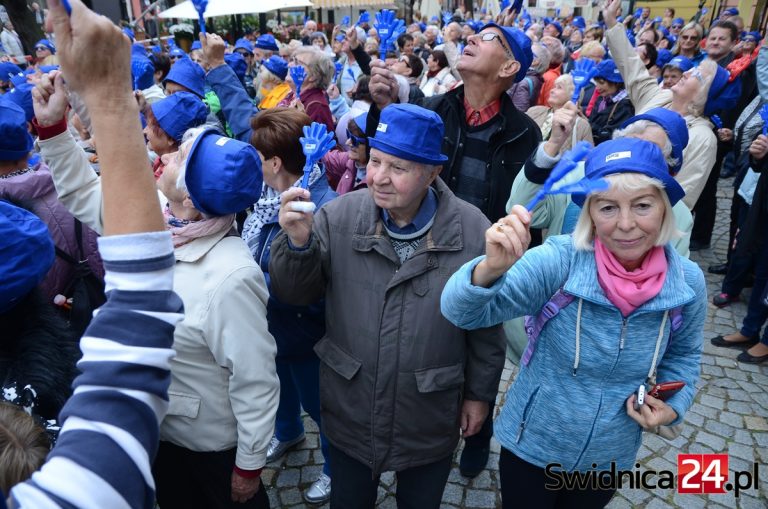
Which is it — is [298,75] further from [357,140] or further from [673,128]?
[673,128]

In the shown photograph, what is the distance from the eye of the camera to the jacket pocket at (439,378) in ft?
6.80

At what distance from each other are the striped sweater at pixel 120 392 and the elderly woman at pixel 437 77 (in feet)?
21.1

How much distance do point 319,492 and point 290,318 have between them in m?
1.18

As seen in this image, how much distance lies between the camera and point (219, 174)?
1.94 m

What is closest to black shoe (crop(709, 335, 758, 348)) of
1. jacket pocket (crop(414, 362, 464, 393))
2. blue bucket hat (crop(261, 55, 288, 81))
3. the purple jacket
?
jacket pocket (crop(414, 362, 464, 393))

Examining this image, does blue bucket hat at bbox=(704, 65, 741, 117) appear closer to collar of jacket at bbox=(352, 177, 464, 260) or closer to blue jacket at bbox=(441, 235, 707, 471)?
blue jacket at bbox=(441, 235, 707, 471)

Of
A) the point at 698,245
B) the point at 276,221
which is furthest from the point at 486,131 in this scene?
the point at 698,245

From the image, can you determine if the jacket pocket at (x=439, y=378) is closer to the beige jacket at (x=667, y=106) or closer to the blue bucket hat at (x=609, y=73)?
the beige jacket at (x=667, y=106)

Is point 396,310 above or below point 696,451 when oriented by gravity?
above

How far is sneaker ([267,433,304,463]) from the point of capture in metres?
3.37

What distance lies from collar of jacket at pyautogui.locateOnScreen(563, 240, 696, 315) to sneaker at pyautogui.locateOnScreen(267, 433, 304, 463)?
2349mm

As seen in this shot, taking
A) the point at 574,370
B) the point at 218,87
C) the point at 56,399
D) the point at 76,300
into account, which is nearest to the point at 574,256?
the point at 574,370

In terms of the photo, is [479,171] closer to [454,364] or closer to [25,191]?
[454,364]

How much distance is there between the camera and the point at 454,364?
217 cm
